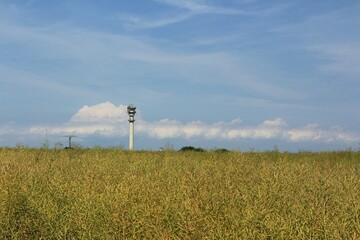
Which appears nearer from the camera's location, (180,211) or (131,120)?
(180,211)

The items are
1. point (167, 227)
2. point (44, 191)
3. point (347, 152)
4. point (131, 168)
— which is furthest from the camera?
point (347, 152)

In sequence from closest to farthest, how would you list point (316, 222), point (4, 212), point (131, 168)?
point (316, 222)
point (4, 212)
point (131, 168)

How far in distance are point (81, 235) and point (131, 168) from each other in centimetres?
809

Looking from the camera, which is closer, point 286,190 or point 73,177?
point 286,190

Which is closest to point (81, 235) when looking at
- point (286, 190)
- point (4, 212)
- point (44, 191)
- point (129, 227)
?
point (129, 227)

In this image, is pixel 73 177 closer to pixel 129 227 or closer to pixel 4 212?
pixel 4 212

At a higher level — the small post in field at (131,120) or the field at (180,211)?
the small post in field at (131,120)

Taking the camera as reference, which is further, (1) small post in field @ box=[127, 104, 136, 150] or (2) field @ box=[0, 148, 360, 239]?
(1) small post in field @ box=[127, 104, 136, 150]

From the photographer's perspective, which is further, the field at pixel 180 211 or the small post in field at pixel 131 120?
the small post in field at pixel 131 120

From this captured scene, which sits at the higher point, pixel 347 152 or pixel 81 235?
pixel 347 152

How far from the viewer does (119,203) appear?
8.43 metres

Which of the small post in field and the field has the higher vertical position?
the small post in field

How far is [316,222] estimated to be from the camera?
6.66 meters

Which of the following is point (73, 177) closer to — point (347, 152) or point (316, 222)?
point (316, 222)
